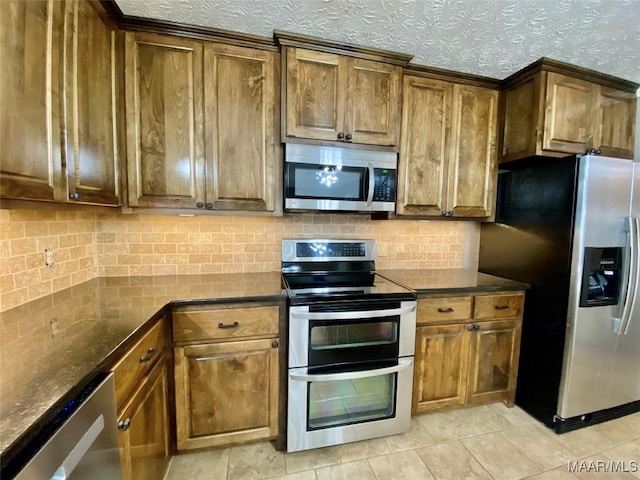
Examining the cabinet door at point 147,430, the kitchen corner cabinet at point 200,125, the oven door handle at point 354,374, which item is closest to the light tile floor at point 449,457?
the cabinet door at point 147,430

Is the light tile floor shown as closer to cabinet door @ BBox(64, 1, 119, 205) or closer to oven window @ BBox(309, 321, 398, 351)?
oven window @ BBox(309, 321, 398, 351)

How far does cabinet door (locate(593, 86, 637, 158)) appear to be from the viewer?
80.4 inches

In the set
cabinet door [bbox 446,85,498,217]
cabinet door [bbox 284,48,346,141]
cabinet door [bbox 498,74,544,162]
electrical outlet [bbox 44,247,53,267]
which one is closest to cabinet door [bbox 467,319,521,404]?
cabinet door [bbox 446,85,498,217]

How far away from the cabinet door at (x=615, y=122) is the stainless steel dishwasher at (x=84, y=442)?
318 cm

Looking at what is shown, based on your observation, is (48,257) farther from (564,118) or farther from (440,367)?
(564,118)

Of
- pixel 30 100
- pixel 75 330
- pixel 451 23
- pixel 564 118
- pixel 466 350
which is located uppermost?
pixel 451 23

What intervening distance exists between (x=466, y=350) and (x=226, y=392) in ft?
5.35

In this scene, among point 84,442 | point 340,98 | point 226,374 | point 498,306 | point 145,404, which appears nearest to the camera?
point 84,442

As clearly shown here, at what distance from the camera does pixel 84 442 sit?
0.76 meters

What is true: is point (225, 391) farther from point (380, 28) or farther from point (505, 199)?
point (505, 199)

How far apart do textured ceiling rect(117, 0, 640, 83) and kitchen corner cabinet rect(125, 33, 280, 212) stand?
0.57ft

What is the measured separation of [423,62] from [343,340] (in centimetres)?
198

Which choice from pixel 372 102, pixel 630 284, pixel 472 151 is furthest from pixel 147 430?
pixel 630 284

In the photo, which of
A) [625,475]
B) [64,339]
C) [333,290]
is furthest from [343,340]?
[625,475]
